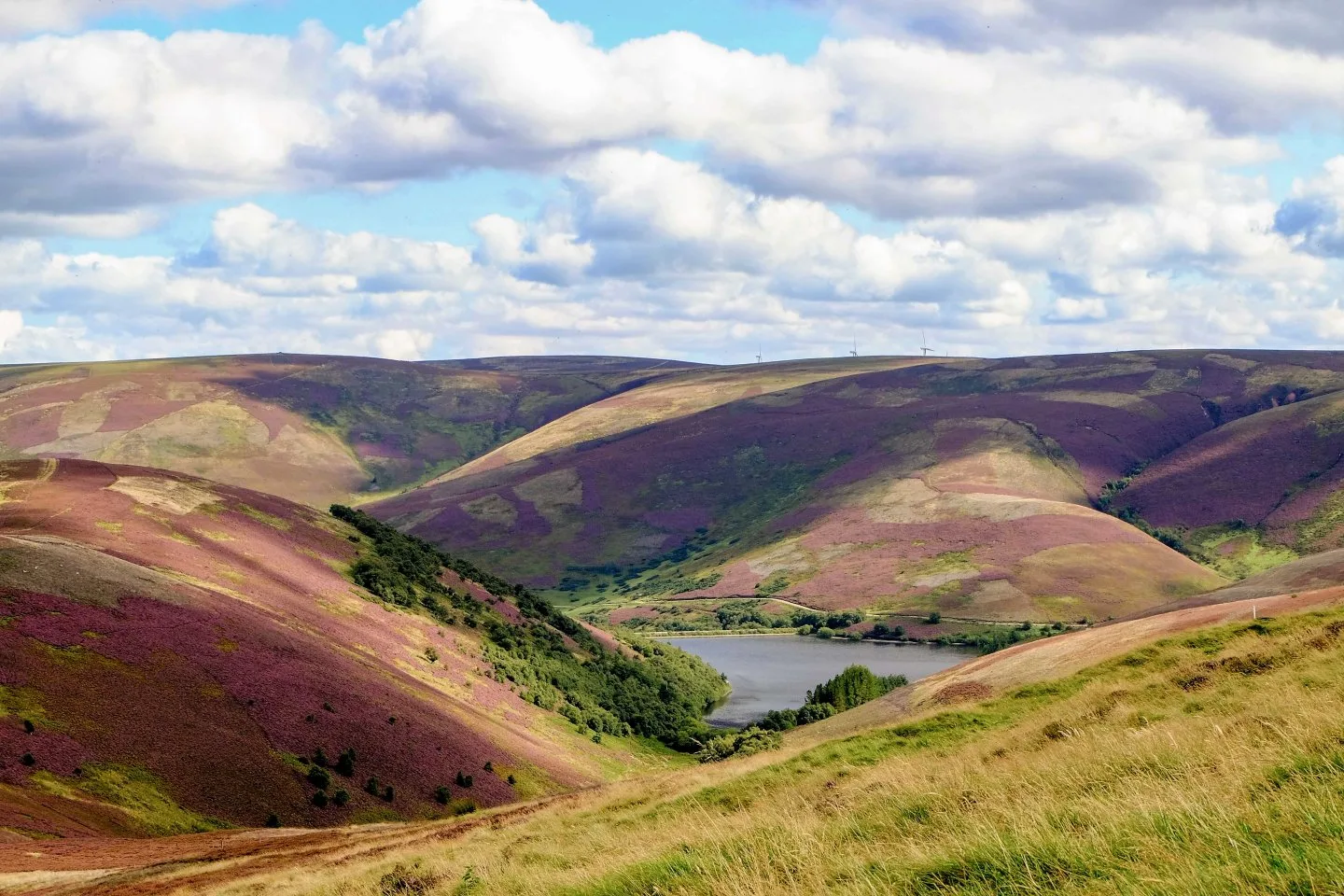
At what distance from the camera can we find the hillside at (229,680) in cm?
4700

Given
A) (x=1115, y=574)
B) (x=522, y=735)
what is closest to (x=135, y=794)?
(x=522, y=735)

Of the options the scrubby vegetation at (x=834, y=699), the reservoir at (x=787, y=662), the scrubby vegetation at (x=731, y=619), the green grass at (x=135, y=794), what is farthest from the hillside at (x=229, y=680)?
the scrubby vegetation at (x=731, y=619)

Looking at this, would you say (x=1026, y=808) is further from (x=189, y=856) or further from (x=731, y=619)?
(x=731, y=619)

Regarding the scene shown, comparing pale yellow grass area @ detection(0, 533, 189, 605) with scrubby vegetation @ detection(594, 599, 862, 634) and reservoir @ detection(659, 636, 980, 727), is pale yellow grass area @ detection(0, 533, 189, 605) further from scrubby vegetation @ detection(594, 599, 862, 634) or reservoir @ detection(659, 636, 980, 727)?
scrubby vegetation @ detection(594, 599, 862, 634)

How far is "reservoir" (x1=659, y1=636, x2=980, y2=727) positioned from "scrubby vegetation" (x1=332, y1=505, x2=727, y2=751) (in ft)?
16.1

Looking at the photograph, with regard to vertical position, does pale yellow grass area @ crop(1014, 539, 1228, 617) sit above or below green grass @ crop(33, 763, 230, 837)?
below

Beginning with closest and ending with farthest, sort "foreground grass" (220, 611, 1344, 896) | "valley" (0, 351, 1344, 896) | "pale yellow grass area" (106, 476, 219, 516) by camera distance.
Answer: "foreground grass" (220, 611, 1344, 896), "valley" (0, 351, 1344, 896), "pale yellow grass area" (106, 476, 219, 516)

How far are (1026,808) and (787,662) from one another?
427 ft

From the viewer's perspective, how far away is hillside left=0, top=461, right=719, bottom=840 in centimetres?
4700

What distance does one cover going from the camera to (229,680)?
56.8 metres

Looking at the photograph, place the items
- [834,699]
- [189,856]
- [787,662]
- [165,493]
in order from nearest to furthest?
[189,856]
[165,493]
[834,699]
[787,662]

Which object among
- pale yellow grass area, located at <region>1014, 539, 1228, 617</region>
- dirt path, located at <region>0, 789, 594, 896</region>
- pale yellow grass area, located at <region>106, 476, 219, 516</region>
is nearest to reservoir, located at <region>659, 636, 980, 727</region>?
pale yellow grass area, located at <region>1014, 539, 1228, 617</region>

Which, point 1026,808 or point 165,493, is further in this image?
point 165,493

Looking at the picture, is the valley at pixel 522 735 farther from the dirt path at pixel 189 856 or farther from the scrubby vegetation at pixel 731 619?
the scrubby vegetation at pixel 731 619
